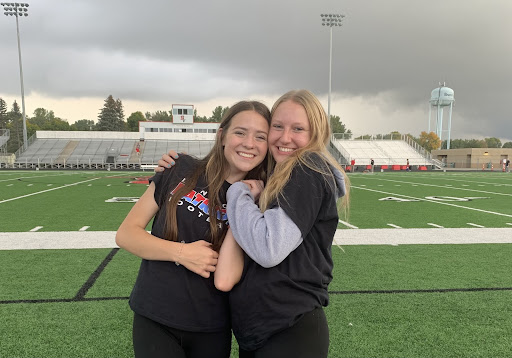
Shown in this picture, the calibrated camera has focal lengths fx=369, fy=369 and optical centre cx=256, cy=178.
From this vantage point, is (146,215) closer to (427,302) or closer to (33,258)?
(427,302)

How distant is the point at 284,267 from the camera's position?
1.35m

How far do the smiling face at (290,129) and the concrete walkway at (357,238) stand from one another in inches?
180

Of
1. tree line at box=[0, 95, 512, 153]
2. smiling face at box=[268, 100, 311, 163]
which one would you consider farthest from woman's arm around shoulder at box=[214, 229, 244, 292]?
tree line at box=[0, 95, 512, 153]

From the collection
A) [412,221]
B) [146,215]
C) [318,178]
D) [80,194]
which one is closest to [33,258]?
[146,215]

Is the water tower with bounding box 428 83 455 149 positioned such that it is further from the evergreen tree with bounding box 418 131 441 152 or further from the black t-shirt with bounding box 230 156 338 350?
the black t-shirt with bounding box 230 156 338 350

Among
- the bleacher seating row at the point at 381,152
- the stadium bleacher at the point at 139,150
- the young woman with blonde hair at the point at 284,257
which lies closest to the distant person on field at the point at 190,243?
the young woman with blonde hair at the point at 284,257

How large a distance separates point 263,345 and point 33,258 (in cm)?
451

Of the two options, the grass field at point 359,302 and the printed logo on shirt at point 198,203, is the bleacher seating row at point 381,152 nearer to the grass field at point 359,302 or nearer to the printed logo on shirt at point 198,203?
the grass field at point 359,302

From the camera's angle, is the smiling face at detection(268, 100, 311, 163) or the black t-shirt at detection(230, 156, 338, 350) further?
the smiling face at detection(268, 100, 311, 163)

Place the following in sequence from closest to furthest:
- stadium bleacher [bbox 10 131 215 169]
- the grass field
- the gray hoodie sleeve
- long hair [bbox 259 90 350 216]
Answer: the gray hoodie sleeve
long hair [bbox 259 90 350 216]
the grass field
stadium bleacher [bbox 10 131 215 169]

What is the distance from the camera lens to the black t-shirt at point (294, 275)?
1.33m

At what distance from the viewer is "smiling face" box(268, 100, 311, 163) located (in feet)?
4.94

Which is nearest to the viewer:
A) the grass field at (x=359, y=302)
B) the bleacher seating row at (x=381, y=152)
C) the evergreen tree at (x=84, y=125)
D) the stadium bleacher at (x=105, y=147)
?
the grass field at (x=359, y=302)

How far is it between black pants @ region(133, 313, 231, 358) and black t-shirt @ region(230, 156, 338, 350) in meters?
0.20
